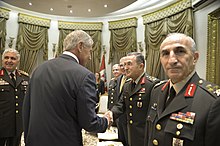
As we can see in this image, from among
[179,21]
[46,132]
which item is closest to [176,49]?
[46,132]

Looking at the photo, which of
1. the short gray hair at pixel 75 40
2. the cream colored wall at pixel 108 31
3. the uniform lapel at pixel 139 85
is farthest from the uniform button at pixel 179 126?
the cream colored wall at pixel 108 31

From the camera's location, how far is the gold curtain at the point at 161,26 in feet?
20.0

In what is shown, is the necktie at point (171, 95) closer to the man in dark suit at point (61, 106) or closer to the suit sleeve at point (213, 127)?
the suit sleeve at point (213, 127)

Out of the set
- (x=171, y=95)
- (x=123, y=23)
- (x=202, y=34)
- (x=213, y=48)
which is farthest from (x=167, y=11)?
(x=171, y=95)

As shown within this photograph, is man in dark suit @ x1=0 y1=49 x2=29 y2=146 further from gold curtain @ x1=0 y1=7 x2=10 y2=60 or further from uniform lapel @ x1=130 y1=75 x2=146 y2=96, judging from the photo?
gold curtain @ x1=0 y1=7 x2=10 y2=60

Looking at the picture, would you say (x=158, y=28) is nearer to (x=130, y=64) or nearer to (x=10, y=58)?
(x=130, y=64)

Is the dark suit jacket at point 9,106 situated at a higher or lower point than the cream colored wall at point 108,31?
lower

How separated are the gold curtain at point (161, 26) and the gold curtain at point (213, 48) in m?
0.77

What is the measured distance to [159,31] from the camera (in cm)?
704

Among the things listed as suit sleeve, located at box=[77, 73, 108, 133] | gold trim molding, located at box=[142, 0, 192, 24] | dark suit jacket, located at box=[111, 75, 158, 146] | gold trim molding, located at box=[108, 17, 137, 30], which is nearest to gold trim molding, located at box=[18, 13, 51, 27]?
gold trim molding, located at box=[108, 17, 137, 30]

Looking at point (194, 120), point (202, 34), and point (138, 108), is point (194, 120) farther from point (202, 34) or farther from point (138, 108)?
point (202, 34)

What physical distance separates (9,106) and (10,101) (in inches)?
2.7

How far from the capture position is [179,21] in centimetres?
630

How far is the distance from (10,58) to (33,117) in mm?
1549
